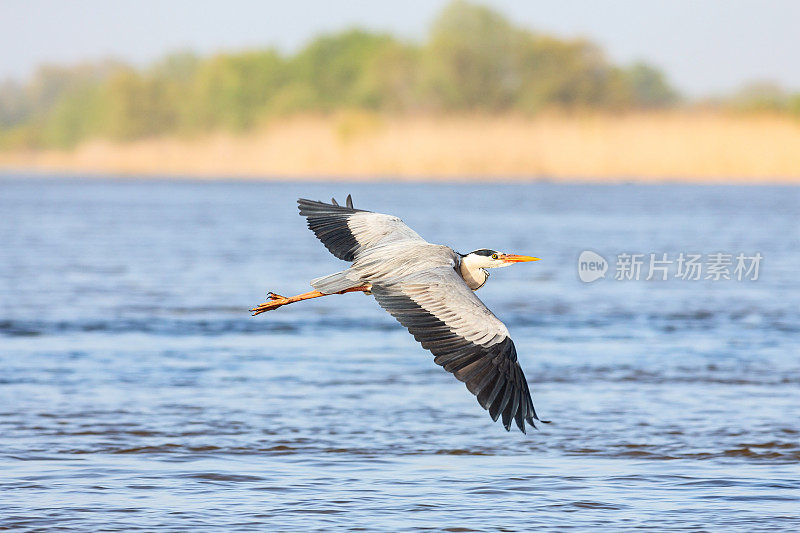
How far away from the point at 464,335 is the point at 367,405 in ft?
12.3

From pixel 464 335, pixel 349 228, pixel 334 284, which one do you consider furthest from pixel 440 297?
pixel 349 228

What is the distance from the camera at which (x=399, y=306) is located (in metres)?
7.47

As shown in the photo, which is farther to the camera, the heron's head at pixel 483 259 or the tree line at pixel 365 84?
the tree line at pixel 365 84

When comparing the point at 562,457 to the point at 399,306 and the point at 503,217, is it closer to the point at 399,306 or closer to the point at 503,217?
the point at 399,306

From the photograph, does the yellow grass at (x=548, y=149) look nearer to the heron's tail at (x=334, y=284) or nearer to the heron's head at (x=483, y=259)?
the heron's head at (x=483, y=259)

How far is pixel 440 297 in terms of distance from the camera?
24.2 feet

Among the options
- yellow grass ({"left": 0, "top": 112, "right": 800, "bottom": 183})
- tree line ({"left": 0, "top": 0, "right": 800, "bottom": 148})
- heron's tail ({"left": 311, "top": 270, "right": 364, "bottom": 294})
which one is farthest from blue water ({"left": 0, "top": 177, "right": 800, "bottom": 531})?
tree line ({"left": 0, "top": 0, "right": 800, "bottom": 148})

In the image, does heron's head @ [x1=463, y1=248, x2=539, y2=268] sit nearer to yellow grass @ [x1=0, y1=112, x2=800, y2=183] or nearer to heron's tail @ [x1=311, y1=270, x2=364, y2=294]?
heron's tail @ [x1=311, y1=270, x2=364, y2=294]

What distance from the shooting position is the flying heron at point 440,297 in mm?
6832

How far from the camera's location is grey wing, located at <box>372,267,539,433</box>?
22.1ft

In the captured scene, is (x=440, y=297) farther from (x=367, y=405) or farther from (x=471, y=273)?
(x=367, y=405)

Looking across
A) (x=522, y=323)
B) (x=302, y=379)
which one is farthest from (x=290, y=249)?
(x=302, y=379)

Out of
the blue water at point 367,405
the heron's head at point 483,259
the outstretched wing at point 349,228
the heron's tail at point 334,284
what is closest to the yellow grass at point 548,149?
the blue water at point 367,405

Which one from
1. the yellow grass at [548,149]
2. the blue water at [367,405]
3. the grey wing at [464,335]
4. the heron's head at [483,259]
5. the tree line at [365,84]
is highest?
the tree line at [365,84]
